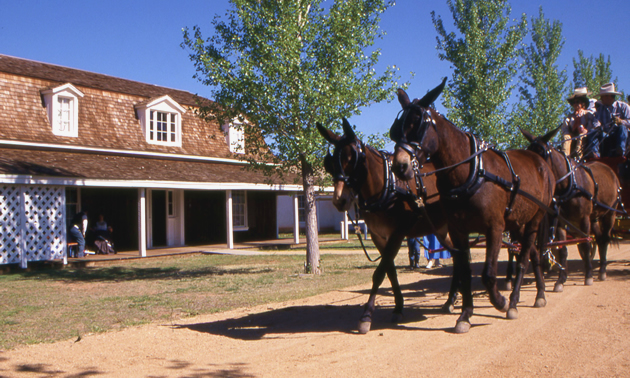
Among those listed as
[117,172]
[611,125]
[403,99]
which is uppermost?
[117,172]

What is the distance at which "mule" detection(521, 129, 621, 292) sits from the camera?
771cm

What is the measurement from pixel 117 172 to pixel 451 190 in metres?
14.2

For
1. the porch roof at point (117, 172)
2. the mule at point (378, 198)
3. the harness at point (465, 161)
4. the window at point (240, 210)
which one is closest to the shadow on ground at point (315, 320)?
the mule at point (378, 198)

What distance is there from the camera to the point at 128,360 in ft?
18.2

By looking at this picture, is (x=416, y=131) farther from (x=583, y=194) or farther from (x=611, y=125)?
(x=611, y=125)

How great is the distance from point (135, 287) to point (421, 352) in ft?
26.8

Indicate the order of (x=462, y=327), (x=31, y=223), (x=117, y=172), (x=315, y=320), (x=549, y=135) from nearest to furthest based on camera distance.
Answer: (x=462, y=327)
(x=549, y=135)
(x=315, y=320)
(x=31, y=223)
(x=117, y=172)

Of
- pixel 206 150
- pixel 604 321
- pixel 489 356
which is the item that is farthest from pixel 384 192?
pixel 206 150

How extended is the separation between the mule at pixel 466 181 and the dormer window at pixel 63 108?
16.2 meters

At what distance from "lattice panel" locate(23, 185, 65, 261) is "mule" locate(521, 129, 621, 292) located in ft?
45.3

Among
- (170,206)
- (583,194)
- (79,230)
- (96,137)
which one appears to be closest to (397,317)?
(583,194)

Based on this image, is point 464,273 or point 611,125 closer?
point 464,273

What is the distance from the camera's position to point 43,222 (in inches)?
640

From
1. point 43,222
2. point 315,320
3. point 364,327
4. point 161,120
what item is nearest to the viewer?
point 364,327
